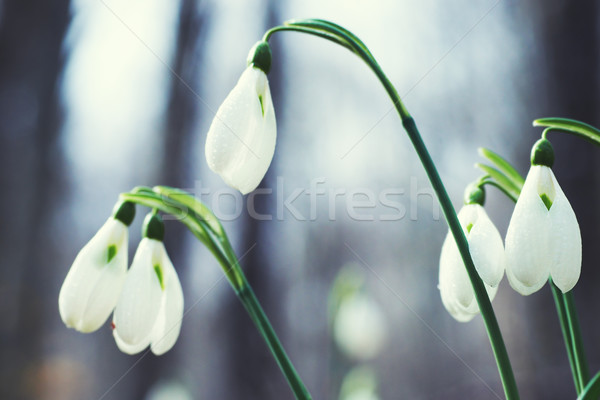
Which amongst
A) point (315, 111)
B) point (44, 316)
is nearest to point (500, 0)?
point (315, 111)

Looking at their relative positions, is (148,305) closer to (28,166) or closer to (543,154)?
(543,154)

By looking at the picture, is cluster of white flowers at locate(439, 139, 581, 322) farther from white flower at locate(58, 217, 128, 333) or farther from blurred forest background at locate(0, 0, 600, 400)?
blurred forest background at locate(0, 0, 600, 400)

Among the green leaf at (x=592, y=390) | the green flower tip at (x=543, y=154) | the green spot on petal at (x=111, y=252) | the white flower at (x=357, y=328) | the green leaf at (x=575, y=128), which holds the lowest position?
the white flower at (x=357, y=328)

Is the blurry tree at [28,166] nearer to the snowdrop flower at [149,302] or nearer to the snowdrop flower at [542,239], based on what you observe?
the snowdrop flower at [149,302]

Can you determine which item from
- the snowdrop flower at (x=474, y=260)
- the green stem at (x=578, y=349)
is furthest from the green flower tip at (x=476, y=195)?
the green stem at (x=578, y=349)

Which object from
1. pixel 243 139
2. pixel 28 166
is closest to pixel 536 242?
pixel 243 139

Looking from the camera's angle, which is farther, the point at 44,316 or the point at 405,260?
the point at 44,316

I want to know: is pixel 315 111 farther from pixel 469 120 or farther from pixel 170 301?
pixel 170 301
